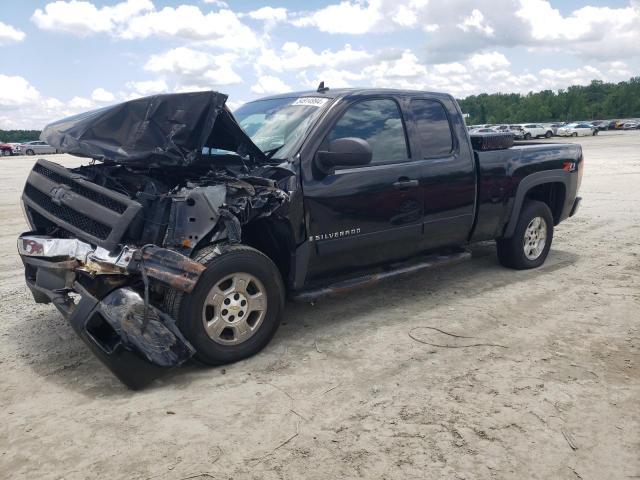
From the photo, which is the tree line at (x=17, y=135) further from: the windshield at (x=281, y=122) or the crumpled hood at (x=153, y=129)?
the crumpled hood at (x=153, y=129)

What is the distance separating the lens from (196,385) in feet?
11.6

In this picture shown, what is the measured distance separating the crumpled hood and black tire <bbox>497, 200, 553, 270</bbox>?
11.7 ft

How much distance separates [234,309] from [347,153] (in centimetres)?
139

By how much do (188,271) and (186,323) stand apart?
35cm

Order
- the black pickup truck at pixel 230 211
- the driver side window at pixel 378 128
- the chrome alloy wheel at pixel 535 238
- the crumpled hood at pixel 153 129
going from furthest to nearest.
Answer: the chrome alloy wheel at pixel 535 238 < the driver side window at pixel 378 128 < the crumpled hood at pixel 153 129 < the black pickup truck at pixel 230 211

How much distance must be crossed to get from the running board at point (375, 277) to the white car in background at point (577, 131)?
51.7 meters

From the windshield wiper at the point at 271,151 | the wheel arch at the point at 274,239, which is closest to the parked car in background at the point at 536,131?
the windshield wiper at the point at 271,151

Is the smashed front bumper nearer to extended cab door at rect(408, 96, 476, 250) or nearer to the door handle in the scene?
the door handle

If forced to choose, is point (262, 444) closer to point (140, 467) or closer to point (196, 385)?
point (140, 467)

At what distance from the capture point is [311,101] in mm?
4605

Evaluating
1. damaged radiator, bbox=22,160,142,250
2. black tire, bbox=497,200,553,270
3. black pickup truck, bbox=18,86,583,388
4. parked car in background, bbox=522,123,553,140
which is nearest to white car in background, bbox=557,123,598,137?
parked car in background, bbox=522,123,553,140

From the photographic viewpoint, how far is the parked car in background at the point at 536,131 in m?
48.3

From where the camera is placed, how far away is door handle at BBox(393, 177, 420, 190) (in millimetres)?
4621

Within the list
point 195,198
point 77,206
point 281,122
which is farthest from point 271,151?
point 77,206
